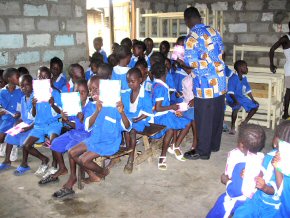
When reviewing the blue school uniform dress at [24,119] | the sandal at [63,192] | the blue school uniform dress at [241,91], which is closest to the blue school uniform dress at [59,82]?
the blue school uniform dress at [24,119]

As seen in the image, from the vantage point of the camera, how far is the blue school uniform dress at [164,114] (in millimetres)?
4164

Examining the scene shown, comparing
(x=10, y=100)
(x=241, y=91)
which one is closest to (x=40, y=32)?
(x=10, y=100)

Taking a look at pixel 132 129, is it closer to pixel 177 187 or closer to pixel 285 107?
pixel 177 187

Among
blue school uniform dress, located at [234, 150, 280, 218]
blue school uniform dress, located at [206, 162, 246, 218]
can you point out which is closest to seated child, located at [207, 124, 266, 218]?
blue school uniform dress, located at [206, 162, 246, 218]

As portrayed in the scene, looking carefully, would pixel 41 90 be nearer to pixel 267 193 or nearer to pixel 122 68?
pixel 122 68

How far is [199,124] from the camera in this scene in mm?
4352

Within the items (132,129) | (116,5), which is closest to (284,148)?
(132,129)

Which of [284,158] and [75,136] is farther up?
[284,158]

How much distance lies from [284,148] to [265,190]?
332 millimetres

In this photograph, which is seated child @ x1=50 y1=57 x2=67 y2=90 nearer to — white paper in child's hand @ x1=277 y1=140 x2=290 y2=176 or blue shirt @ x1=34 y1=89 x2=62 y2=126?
blue shirt @ x1=34 y1=89 x2=62 y2=126

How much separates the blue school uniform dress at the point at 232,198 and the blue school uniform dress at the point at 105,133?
48.9 inches

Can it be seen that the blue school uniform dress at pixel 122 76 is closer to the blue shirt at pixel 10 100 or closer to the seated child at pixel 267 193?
the blue shirt at pixel 10 100

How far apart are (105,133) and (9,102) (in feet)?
5.74

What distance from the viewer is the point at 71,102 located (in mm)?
3564
